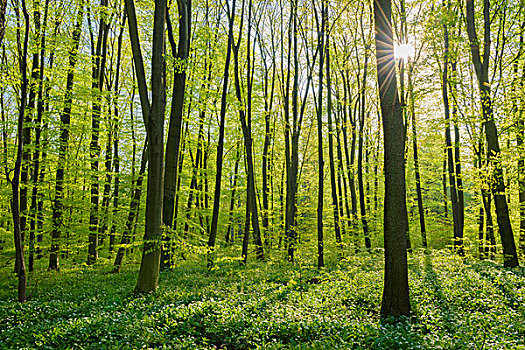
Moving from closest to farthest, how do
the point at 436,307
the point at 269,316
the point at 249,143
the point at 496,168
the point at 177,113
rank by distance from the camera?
the point at 269,316, the point at 436,307, the point at 177,113, the point at 496,168, the point at 249,143

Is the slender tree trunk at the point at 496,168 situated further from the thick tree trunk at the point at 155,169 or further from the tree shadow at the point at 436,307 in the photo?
the thick tree trunk at the point at 155,169

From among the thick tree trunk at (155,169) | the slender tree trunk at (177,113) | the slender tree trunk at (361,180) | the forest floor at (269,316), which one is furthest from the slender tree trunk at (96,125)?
the slender tree trunk at (361,180)

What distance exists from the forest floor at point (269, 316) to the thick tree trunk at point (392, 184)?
1.66ft

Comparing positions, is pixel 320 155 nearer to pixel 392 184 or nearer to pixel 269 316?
pixel 392 184

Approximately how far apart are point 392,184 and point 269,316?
11.9 ft

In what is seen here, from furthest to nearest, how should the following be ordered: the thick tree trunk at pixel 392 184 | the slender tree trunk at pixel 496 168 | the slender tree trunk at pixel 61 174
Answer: the slender tree trunk at pixel 61 174 → the slender tree trunk at pixel 496 168 → the thick tree trunk at pixel 392 184

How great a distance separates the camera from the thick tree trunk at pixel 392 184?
233 inches

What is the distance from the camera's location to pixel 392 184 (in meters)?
6.09

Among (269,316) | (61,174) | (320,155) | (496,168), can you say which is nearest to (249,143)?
(320,155)

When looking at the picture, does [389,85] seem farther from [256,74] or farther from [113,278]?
[256,74]

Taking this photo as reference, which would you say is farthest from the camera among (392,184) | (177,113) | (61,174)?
(61,174)

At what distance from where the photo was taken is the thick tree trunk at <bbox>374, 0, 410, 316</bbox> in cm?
592

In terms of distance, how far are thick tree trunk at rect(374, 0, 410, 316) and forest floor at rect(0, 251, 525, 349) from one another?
19.9 inches

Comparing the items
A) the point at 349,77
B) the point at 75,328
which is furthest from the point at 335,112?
the point at 75,328
